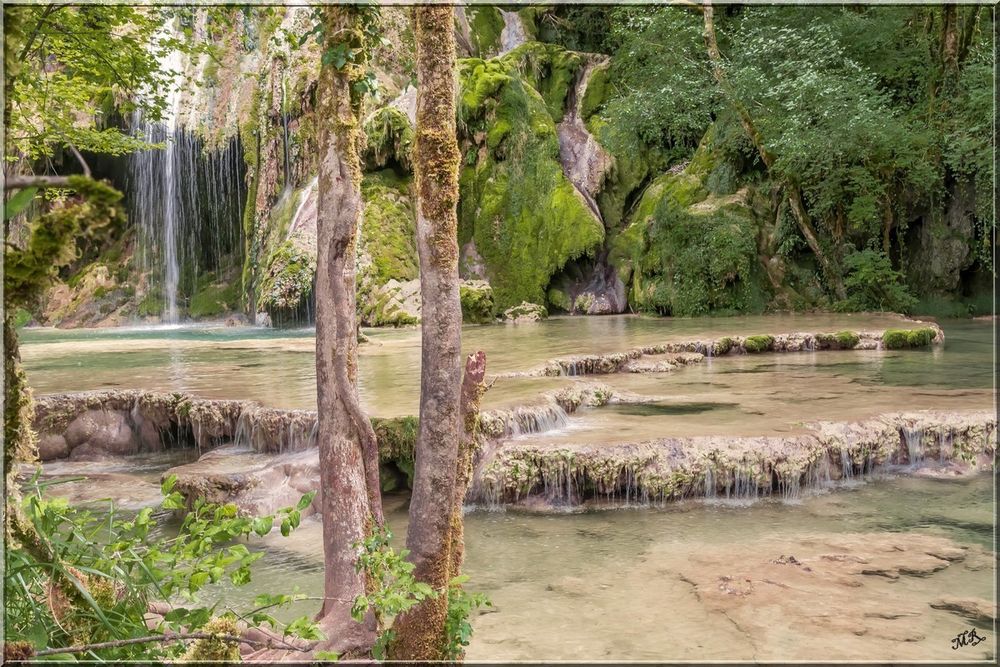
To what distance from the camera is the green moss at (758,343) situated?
13.0 metres

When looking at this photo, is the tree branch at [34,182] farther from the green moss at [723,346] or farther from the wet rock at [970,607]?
the green moss at [723,346]

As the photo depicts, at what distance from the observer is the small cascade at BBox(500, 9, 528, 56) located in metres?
28.4

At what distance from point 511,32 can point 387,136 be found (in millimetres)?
9962

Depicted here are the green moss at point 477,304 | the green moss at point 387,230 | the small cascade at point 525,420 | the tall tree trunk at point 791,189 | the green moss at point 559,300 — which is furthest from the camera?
the green moss at point 559,300

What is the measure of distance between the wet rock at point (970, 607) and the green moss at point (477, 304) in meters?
14.9

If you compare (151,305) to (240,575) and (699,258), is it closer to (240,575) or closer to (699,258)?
(699,258)

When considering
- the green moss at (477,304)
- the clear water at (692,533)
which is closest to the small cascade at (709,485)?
the clear water at (692,533)

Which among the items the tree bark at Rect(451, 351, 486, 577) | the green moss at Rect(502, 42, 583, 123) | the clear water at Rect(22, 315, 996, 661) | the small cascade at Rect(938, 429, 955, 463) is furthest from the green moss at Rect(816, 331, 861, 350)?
the green moss at Rect(502, 42, 583, 123)

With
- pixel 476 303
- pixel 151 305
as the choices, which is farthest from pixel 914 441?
pixel 151 305

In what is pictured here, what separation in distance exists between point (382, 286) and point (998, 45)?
15043 millimetres

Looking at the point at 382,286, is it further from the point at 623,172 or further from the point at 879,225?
the point at 879,225

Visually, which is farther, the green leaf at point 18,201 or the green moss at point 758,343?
the green moss at point 758,343

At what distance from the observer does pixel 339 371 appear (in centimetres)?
330

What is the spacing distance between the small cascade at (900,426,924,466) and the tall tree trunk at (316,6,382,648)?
5756mm
